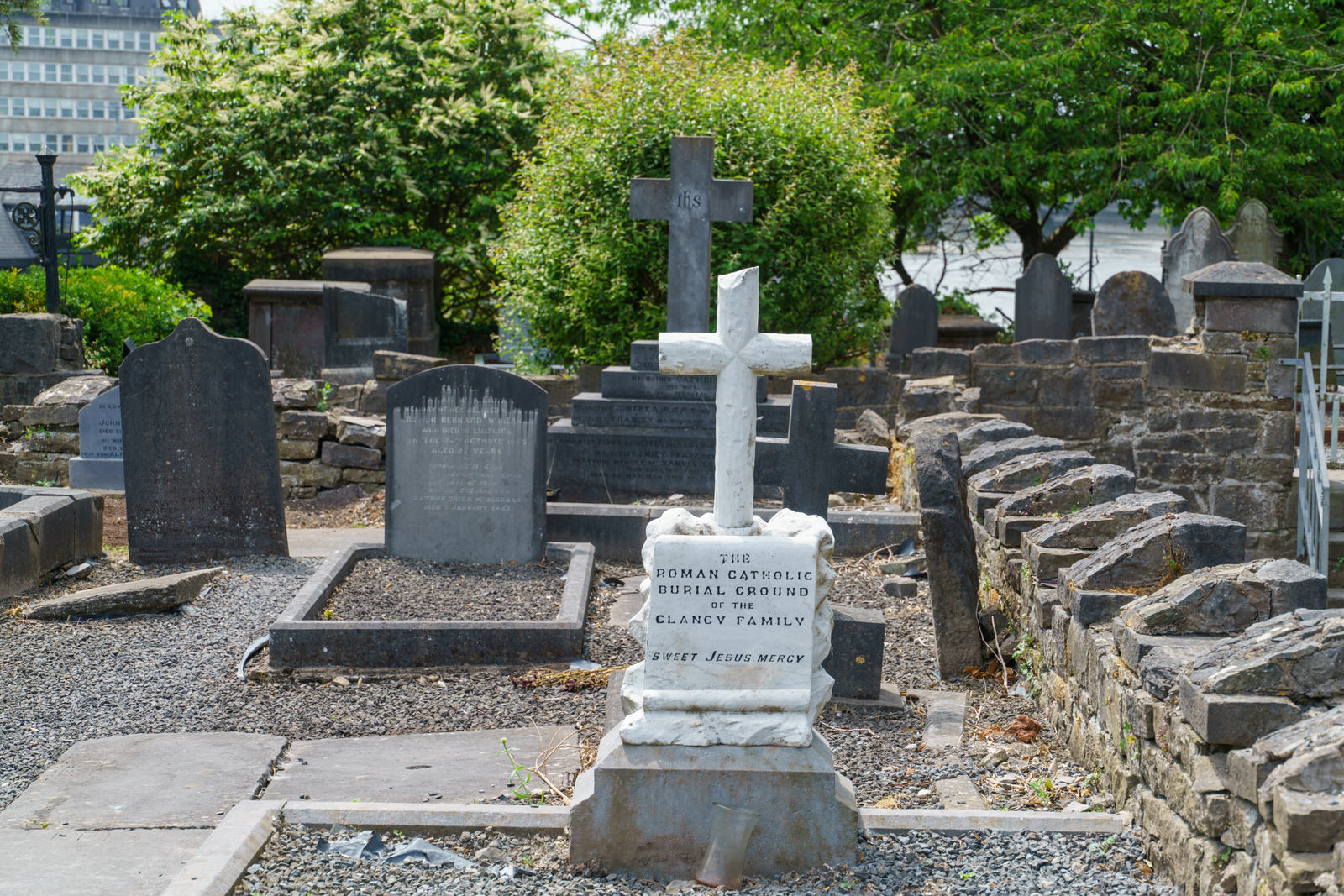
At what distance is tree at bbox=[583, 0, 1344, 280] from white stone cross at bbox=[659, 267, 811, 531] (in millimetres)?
12800

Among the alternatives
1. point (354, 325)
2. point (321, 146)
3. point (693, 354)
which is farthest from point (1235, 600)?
point (321, 146)

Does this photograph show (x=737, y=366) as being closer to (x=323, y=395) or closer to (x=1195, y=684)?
(x=1195, y=684)

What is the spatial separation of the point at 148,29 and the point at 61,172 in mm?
26168

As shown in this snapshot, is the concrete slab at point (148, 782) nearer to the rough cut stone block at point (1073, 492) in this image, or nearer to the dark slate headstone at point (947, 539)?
the dark slate headstone at point (947, 539)

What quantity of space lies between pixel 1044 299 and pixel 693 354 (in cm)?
1096

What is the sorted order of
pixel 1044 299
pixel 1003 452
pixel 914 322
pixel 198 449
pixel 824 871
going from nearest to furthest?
pixel 824 871 < pixel 1003 452 < pixel 198 449 < pixel 1044 299 < pixel 914 322

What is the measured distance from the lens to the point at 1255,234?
15594 mm

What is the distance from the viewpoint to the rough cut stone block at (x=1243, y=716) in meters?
3.20

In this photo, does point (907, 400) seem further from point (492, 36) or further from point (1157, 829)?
point (492, 36)

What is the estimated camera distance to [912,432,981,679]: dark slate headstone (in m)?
5.75

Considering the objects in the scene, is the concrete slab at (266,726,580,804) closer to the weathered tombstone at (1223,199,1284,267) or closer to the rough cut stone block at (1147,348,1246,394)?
the rough cut stone block at (1147,348,1246,394)

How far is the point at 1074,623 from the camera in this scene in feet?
15.0

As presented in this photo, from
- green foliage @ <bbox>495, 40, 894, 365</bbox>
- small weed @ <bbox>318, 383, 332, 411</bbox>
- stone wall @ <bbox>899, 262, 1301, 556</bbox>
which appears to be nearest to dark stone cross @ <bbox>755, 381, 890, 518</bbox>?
stone wall @ <bbox>899, 262, 1301, 556</bbox>

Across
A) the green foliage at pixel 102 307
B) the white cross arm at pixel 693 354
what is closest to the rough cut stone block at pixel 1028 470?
the white cross arm at pixel 693 354
